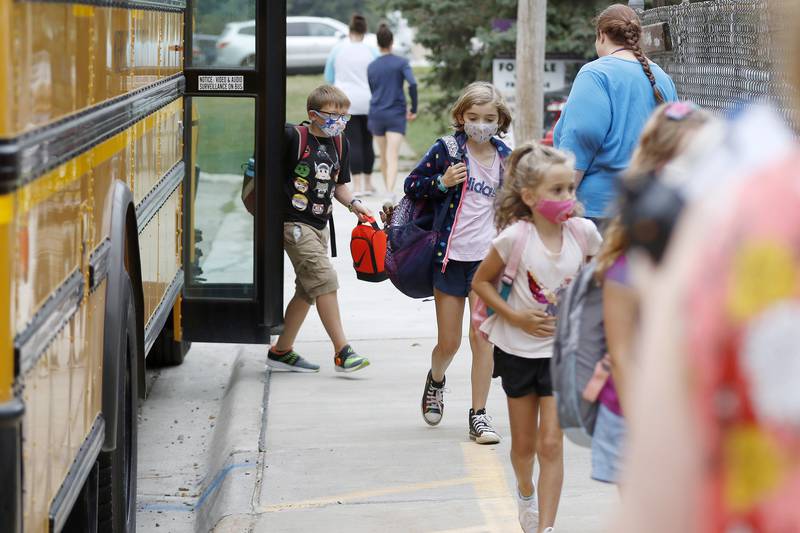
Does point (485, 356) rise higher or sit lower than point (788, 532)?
lower

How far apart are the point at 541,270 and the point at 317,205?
2791 mm

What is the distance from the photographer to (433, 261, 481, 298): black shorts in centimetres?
573

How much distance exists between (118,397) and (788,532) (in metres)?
2.87

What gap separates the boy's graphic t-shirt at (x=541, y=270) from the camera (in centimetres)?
422

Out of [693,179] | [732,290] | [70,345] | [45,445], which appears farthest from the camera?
[70,345]

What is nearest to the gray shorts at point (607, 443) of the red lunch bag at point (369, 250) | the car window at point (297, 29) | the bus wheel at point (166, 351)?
the red lunch bag at point (369, 250)

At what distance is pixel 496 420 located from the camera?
620 centimetres

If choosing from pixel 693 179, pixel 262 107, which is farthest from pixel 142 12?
pixel 693 179

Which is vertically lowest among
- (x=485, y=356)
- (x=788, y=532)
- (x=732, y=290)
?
(x=485, y=356)

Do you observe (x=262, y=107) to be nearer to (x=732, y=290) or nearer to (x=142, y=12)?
(x=142, y=12)

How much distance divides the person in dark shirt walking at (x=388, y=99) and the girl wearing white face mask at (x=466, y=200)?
8.06 m

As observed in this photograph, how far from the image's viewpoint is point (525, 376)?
431 centimetres

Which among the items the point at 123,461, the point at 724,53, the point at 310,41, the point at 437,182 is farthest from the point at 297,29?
the point at 123,461

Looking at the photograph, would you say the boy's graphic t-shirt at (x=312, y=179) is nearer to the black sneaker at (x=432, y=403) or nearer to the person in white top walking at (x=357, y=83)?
the black sneaker at (x=432, y=403)
